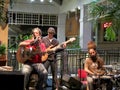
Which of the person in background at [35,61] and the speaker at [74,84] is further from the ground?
the person in background at [35,61]

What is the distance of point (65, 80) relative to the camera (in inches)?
320

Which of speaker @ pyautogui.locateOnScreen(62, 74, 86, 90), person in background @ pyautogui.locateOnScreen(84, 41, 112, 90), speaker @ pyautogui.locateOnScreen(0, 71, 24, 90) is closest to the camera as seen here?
speaker @ pyautogui.locateOnScreen(0, 71, 24, 90)

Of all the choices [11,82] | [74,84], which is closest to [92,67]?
[74,84]

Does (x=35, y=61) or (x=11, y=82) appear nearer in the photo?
(x=11, y=82)

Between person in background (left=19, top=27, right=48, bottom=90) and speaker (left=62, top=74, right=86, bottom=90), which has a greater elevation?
person in background (left=19, top=27, right=48, bottom=90)

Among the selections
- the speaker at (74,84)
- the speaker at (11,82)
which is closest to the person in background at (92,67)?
the speaker at (74,84)

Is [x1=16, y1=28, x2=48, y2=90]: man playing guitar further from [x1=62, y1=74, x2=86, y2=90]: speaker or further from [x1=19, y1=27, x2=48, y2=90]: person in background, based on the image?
[x1=62, y1=74, x2=86, y2=90]: speaker

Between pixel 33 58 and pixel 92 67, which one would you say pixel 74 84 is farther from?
A: pixel 33 58

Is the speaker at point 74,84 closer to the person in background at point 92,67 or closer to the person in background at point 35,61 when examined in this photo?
the person in background at point 92,67

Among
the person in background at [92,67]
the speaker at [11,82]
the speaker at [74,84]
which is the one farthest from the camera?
the speaker at [74,84]

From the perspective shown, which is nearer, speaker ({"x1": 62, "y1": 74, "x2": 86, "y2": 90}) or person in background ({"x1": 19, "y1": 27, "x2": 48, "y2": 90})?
person in background ({"x1": 19, "y1": 27, "x2": 48, "y2": 90})

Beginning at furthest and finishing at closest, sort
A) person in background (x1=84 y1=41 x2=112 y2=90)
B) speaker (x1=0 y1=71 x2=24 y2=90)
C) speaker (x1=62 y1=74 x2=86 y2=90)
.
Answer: speaker (x1=62 y1=74 x2=86 y2=90)
person in background (x1=84 y1=41 x2=112 y2=90)
speaker (x1=0 y1=71 x2=24 y2=90)

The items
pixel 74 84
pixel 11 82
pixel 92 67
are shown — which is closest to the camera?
pixel 11 82

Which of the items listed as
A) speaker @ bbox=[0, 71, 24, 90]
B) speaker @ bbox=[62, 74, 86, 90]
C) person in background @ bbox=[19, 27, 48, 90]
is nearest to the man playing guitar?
person in background @ bbox=[19, 27, 48, 90]
